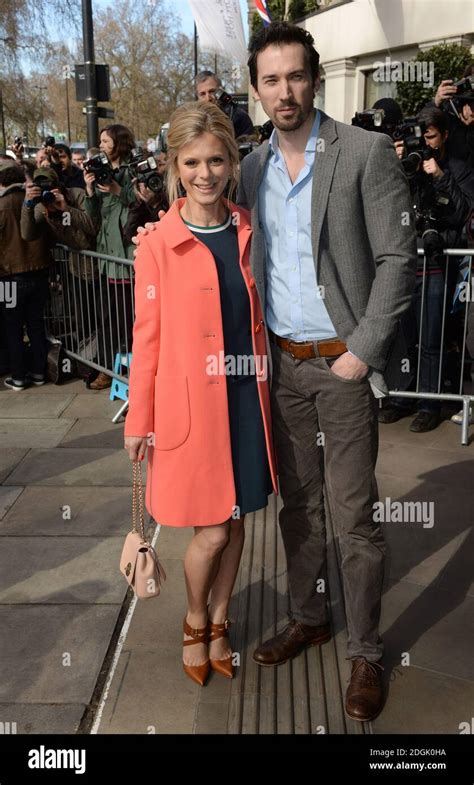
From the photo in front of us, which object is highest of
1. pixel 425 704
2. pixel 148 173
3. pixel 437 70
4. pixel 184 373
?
pixel 437 70

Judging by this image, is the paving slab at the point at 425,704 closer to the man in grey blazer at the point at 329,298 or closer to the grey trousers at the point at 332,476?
the man in grey blazer at the point at 329,298

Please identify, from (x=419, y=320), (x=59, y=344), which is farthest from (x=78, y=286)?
(x=419, y=320)

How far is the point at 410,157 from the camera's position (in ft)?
18.0

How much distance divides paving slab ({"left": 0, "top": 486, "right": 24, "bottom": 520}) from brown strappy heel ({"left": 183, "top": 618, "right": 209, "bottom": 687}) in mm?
1882

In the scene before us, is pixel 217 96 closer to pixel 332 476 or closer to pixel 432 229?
pixel 432 229

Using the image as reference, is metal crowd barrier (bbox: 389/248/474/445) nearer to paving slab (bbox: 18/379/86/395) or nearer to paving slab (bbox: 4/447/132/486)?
paving slab (bbox: 4/447/132/486)

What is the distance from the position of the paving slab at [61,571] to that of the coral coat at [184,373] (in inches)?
40.3

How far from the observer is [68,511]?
4.60 metres

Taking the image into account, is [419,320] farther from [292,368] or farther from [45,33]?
[45,33]

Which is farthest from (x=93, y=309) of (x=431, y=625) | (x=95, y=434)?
(x=431, y=625)

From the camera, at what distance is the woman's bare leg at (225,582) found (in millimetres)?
3016

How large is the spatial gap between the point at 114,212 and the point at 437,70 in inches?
341
